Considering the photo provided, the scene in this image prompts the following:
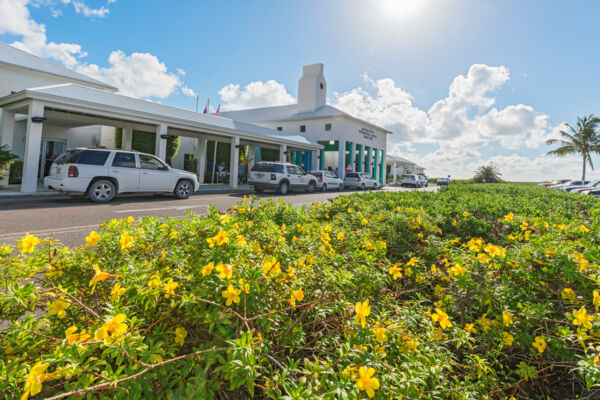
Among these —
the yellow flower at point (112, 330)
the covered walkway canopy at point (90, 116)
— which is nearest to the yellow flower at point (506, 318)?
the yellow flower at point (112, 330)

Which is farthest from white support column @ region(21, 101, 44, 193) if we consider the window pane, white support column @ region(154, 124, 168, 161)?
white support column @ region(154, 124, 168, 161)

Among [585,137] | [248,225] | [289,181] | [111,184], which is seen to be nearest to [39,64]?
[111,184]

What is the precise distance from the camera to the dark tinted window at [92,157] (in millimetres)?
9848

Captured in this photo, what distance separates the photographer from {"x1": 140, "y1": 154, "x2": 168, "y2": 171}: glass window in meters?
11.5

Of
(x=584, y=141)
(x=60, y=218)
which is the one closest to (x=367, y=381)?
(x=60, y=218)

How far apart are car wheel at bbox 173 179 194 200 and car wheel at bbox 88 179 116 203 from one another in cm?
249

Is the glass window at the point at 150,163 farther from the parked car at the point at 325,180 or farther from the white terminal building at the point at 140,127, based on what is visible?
the parked car at the point at 325,180

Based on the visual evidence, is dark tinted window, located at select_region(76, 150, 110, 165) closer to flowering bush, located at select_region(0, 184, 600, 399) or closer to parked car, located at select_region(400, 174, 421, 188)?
flowering bush, located at select_region(0, 184, 600, 399)

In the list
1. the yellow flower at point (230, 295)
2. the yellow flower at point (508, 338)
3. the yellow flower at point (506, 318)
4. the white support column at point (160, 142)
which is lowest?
the yellow flower at point (508, 338)

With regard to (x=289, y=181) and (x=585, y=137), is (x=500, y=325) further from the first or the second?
(x=585, y=137)

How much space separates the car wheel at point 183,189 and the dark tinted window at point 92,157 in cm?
289

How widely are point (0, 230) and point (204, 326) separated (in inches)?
263

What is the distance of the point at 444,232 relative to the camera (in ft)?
14.3

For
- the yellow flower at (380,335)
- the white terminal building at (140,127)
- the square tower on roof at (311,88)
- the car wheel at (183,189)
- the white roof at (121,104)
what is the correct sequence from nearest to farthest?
the yellow flower at (380,335), the white roof at (121,104), the white terminal building at (140,127), the car wheel at (183,189), the square tower on roof at (311,88)
